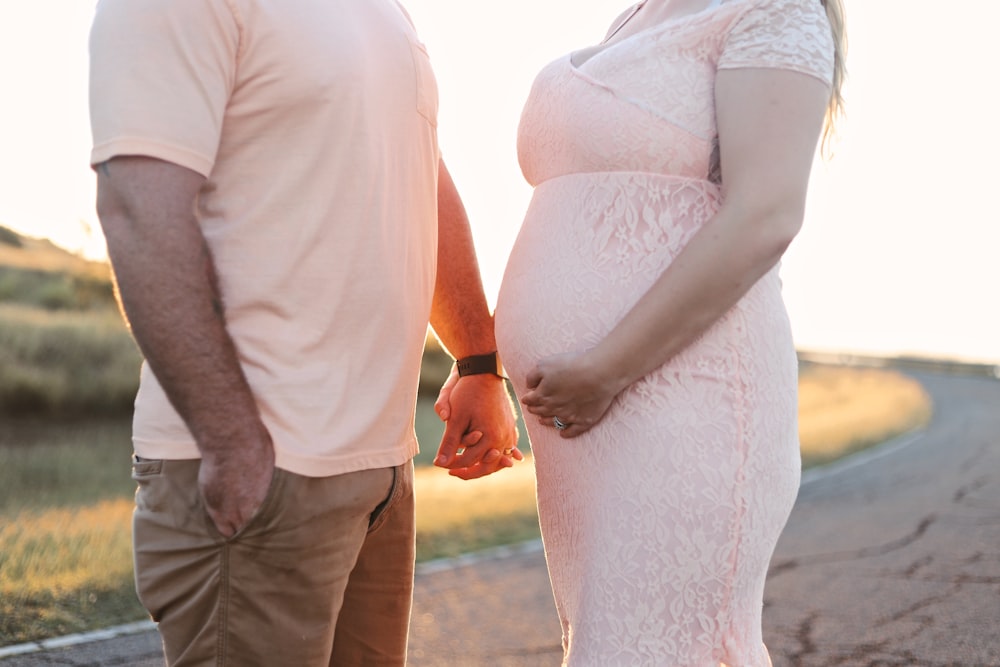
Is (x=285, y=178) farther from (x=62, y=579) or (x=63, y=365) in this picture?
(x=63, y=365)

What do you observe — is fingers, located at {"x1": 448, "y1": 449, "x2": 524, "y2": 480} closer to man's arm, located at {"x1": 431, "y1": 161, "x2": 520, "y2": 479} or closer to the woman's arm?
man's arm, located at {"x1": 431, "y1": 161, "x2": 520, "y2": 479}

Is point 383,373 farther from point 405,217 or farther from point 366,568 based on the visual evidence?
point 366,568

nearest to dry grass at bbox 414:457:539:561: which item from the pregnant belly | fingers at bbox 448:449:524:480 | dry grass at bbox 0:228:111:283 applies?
fingers at bbox 448:449:524:480

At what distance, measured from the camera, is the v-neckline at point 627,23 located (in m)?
1.76

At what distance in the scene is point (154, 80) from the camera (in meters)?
1.45

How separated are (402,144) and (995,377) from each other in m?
34.6

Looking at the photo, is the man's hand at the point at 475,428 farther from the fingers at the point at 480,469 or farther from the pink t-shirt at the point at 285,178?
the pink t-shirt at the point at 285,178

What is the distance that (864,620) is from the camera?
4820mm

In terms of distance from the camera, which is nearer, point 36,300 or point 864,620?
point 864,620

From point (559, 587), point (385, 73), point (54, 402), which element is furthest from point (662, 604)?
point (54, 402)

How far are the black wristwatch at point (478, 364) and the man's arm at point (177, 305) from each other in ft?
2.89

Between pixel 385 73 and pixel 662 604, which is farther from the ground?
pixel 385 73

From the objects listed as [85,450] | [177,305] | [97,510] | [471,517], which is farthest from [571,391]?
[85,450]

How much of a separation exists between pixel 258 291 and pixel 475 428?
86 cm
